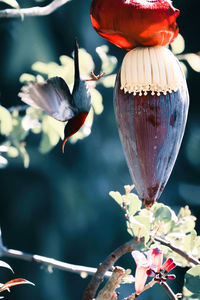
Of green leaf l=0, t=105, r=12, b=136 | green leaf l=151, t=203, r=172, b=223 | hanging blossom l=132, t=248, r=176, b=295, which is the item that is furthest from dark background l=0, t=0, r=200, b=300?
hanging blossom l=132, t=248, r=176, b=295

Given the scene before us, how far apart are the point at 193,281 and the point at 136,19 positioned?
11.4 inches

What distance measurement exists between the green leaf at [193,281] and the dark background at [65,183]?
37 centimetres

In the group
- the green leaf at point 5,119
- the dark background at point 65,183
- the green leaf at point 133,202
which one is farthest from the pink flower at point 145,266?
the dark background at point 65,183

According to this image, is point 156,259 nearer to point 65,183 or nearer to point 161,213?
point 161,213

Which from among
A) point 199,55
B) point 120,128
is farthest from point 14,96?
point 120,128

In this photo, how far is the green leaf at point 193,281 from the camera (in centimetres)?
46

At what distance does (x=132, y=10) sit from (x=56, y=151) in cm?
56

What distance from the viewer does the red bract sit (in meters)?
0.31

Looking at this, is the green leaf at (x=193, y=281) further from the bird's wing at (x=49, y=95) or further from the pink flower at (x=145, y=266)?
the bird's wing at (x=49, y=95)

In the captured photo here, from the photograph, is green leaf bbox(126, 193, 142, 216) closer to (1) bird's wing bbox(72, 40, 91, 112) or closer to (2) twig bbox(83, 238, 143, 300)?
(2) twig bbox(83, 238, 143, 300)

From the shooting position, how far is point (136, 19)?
0.31 metres

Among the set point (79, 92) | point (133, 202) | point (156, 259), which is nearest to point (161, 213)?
point (133, 202)

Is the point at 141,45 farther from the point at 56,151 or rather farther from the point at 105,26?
the point at 56,151

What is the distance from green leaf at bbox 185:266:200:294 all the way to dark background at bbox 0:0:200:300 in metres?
0.37
